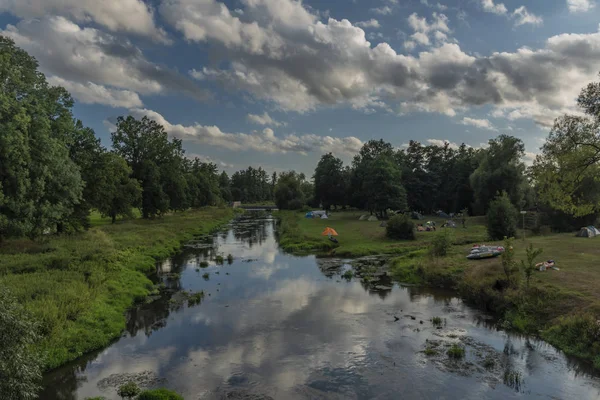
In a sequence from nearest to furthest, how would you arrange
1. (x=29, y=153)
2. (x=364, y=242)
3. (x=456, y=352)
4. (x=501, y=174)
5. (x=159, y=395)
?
(x=159, y=395) → (x=456, y=352) → (x=29, y=153) → (x=364, y=242) → (x=501, y=174)

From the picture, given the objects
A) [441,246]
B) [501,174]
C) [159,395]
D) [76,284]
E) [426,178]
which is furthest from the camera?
[426,178]

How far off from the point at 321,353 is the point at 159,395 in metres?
7.37

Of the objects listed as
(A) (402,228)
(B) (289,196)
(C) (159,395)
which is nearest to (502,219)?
(A) (402,228)

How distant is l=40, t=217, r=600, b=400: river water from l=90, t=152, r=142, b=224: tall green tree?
27241 millimetres

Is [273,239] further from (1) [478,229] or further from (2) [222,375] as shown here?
(2) [222,375]

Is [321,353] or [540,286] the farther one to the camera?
[540,286]

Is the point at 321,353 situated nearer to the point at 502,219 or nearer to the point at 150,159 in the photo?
the point at 502,219

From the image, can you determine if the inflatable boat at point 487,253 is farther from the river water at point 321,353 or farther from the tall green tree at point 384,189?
the tall green tree at point 384,189

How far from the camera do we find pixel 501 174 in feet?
221


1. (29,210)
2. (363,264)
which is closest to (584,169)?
(363,264)

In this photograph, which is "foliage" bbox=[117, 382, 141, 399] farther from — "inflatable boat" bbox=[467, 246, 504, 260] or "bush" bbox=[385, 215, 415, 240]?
"bush" bbox=[385, 215, 415, 240]

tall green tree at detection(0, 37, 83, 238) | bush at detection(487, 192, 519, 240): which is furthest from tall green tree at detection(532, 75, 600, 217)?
tall green tree at detection(0, 37, 83, 238)

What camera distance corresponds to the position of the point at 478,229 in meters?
56.4

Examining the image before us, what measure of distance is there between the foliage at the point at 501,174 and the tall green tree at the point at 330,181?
41.2 m
